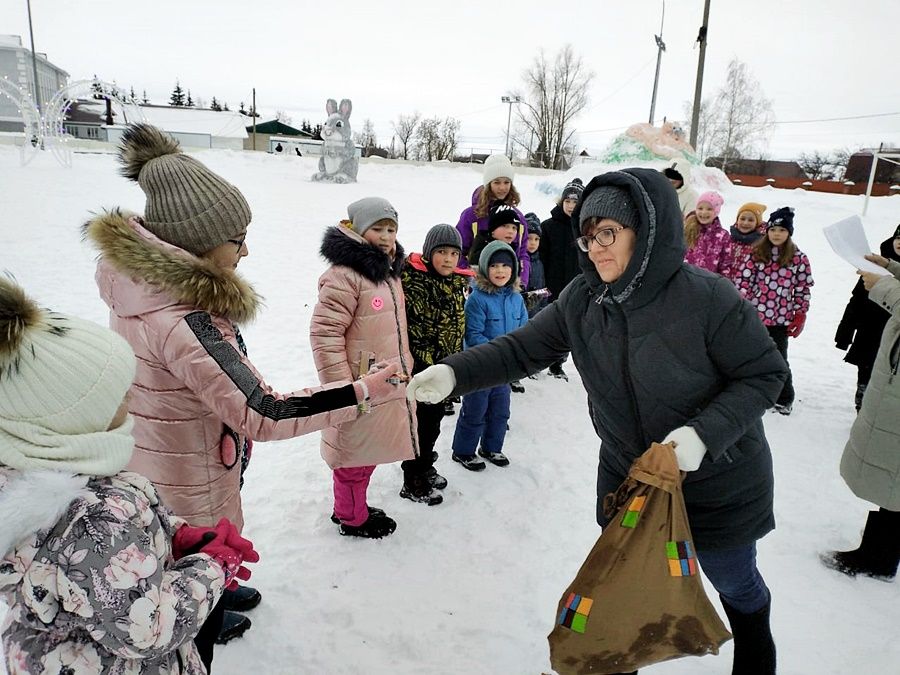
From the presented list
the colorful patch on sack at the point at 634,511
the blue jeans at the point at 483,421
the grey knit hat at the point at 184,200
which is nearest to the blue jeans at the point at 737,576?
the colorful patch on sack at the point at 634,511

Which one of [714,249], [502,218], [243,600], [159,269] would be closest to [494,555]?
[243,600]

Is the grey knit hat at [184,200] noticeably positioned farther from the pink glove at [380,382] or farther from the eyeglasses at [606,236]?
the eyeglasses at [606,236]

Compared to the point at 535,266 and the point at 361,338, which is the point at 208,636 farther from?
the point at 535,266

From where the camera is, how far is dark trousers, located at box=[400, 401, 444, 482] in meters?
3.69

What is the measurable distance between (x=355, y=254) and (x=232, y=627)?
6.06 ft

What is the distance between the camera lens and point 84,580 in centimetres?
115

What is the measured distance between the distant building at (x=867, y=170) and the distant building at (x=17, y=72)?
5509cm

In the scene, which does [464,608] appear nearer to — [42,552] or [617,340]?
[617,340]

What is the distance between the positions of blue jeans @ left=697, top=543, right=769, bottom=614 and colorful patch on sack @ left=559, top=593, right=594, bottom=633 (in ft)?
1.66

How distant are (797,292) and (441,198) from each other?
15.9 metres

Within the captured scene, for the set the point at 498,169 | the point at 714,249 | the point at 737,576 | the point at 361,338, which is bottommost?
the point at 737,576

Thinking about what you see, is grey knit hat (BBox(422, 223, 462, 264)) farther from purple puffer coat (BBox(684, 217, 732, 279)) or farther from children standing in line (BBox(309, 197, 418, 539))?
purple puffer coat (BBox(684, 217, 732, 279))

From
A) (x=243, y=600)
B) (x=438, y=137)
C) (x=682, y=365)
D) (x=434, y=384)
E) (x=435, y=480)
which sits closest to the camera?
(x=682, y=365)

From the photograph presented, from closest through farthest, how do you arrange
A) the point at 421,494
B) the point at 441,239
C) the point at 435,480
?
the point at 441,239
the point at 421,494
the point at 435,480
